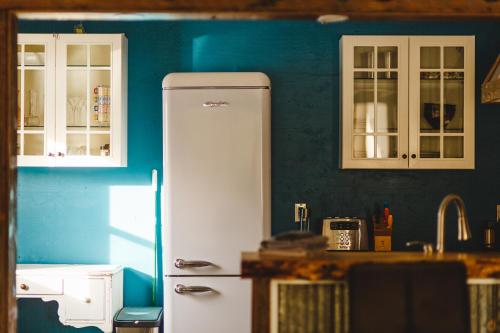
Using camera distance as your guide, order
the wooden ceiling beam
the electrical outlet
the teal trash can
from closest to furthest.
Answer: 1. the wooden ceiling beam
2. the teal trash can
3. the electrical outlet

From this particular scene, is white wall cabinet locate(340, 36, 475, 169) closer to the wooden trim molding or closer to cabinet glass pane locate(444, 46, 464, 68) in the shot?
cabinet glass pane locate(444, 46, 464, 68)

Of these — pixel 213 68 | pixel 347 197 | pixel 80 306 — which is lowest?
pixel 80 306

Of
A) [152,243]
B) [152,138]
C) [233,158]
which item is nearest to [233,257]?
[233,158]

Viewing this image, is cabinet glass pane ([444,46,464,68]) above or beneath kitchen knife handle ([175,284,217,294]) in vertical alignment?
above

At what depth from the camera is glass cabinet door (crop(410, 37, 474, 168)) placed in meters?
4.19

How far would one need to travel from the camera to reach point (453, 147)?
4215 millimetres

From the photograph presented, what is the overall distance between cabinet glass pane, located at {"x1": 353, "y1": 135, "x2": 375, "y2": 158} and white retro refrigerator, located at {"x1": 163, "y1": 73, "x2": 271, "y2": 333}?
0.70 m

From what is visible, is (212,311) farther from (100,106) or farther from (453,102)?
(453,102)

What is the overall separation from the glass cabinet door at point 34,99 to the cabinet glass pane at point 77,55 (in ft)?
0.39

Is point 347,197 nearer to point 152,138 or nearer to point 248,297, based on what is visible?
point 248,297

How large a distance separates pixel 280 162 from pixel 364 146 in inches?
25.3

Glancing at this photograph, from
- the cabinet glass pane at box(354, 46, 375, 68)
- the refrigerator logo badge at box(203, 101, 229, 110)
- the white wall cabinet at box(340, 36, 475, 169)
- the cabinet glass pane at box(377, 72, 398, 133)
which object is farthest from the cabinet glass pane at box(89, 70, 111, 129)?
the cabinet glass pane at box(377, 72, 398, 133)

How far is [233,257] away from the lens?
12.6ft

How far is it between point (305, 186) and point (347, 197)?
12.5 inches
